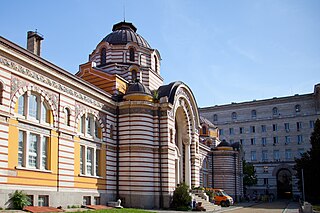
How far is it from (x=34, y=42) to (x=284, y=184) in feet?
217

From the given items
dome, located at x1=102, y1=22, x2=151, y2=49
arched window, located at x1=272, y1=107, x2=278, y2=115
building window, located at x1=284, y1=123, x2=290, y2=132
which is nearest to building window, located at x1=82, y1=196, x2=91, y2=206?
dome, located at x1=102, y1=22, x2=151, y2=49

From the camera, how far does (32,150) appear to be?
78.4 feet

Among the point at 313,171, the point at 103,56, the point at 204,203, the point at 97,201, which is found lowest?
the point at 204,203

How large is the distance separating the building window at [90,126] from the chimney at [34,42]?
602 cm

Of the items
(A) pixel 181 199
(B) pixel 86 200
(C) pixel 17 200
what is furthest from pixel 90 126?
(C) pixel 17 200

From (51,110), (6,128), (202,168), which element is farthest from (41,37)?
(202,168)

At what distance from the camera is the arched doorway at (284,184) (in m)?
81.6

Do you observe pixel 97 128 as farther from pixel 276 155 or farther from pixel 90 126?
pixel 276 155

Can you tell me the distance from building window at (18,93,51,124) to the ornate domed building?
0.06m

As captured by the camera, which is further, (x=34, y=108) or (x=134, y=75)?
(x=134, y=75)

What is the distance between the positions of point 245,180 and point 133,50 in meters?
39.3

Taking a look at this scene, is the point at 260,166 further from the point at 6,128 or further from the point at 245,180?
the point at 6,128

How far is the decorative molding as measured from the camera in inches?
886

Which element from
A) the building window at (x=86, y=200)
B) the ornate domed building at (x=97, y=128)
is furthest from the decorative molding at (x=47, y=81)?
the building window at (x=86, y=200)
